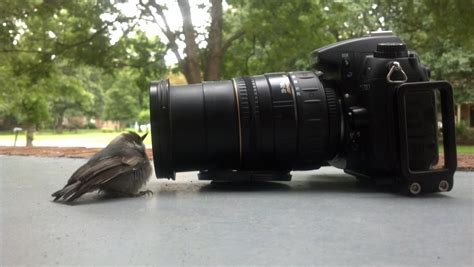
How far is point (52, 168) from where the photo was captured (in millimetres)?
2104

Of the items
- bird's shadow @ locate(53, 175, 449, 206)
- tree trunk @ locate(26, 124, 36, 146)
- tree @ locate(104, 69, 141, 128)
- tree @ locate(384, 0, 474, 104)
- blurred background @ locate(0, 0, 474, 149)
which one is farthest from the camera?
tree @ locate(104, 69, 141, 128)

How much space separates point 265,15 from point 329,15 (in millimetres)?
839

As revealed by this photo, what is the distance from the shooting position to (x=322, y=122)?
1.45m

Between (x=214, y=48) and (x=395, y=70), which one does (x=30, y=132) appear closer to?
(x=214, y=48)

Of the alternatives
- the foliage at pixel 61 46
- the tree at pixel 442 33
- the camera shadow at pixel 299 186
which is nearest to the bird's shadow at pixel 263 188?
the camera shadow at pixel 299 186

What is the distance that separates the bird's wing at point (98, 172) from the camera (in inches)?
49.7

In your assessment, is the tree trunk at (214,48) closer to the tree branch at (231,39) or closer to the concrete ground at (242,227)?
the tree branch at (231,39)

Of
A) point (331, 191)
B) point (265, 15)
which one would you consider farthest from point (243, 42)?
point (331, 191)

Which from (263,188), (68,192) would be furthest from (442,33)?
(68,192)

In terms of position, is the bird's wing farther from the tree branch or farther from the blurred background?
the tree branch

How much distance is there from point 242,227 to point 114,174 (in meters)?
0.53

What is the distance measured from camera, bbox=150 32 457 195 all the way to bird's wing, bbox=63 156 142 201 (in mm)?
107

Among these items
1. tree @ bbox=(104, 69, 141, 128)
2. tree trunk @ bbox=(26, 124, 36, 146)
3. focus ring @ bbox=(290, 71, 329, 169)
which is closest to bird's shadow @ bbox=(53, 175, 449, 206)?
focus ring @ bbox=(290, 71, 329, 169)

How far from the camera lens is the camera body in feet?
4.32
